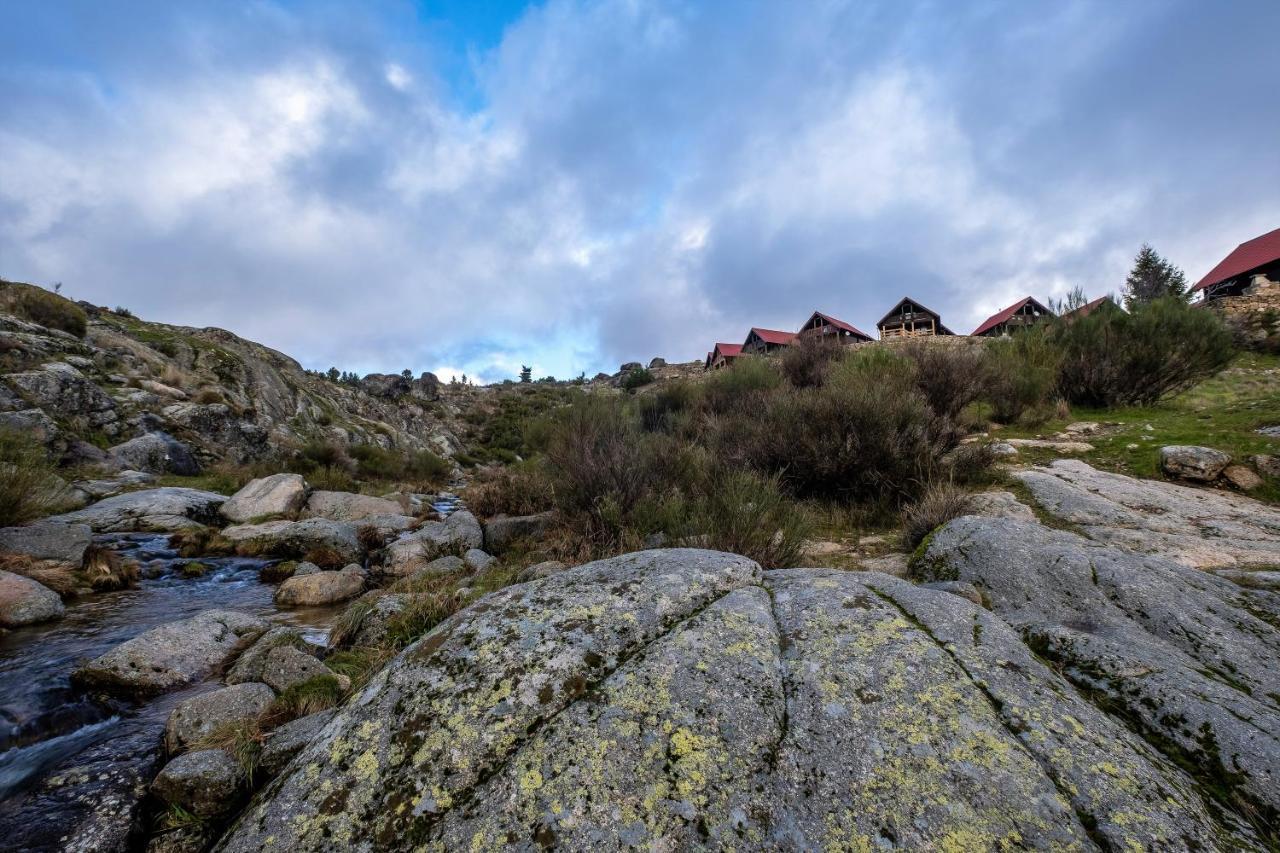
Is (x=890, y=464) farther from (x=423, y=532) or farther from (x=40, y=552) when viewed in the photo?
(x=40, y=552)

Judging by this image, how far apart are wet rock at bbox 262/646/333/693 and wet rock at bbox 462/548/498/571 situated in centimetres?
269

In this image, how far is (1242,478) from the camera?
5672mm

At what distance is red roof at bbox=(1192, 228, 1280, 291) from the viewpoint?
2929 cm

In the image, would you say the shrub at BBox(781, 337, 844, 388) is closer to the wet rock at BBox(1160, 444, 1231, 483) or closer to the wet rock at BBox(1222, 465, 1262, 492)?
the wet rock at BBox(1160, 444, 1231, 483)

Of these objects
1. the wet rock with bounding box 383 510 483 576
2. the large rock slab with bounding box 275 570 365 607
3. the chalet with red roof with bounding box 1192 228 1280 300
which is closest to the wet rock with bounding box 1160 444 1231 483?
the wet rock with bounding box 383 510 483 576

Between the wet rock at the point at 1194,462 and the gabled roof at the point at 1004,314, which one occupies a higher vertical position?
the gabled roof at the point at 1004,314

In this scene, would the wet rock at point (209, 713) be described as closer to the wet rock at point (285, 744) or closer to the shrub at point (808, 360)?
the wet rock at point (285, 744)

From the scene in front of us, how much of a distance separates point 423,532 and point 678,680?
7.17 metres

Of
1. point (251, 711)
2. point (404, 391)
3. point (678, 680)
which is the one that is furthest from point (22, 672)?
point (404, 391)

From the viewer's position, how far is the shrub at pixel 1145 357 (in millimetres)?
10438

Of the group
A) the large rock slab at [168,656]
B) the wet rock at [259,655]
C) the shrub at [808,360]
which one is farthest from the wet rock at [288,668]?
the shrub at [808,360]

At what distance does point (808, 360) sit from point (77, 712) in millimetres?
14824

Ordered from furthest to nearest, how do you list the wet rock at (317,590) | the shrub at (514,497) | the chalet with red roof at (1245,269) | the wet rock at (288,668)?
the chalet with red roof at (1245,269)
the shrub at (514,497)
the wet rock at (317,590)
the wet rock at (288,668)

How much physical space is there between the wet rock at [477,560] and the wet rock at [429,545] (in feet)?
1.71
